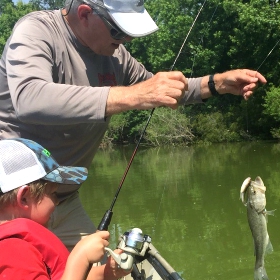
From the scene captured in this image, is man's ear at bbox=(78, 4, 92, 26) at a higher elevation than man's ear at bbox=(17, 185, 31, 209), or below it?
higher

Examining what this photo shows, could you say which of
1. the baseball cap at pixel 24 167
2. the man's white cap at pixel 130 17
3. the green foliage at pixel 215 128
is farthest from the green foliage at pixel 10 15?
the baseball cap at pixel 24 167

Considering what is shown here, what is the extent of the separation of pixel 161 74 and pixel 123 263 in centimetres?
86

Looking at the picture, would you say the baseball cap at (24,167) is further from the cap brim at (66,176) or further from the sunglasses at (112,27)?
the sunglasses at (112,27)

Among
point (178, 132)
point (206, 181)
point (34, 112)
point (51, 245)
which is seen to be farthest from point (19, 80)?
point (178, 132)

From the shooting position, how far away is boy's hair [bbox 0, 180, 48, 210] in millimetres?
2203

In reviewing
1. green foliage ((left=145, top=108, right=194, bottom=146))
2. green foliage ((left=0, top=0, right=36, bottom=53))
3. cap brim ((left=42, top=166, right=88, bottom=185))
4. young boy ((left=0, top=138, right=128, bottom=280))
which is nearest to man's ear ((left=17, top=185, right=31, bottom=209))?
young boy ((left=0, top=138, right=128, bottom=280))

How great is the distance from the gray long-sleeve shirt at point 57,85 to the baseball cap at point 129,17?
35cm

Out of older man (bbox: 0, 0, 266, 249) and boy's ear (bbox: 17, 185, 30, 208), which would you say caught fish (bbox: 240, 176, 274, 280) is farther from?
boy's ear (bbox: 17, 185, 30, 208)

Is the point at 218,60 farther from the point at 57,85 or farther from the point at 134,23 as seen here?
the point at 57,85

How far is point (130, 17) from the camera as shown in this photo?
307cm

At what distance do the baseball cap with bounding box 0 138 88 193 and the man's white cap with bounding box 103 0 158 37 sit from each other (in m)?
0.94

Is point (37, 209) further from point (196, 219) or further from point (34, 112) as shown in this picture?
point (196, 219)

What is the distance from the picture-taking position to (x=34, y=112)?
2594mm

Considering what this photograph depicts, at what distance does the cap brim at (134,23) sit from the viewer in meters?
2.98
